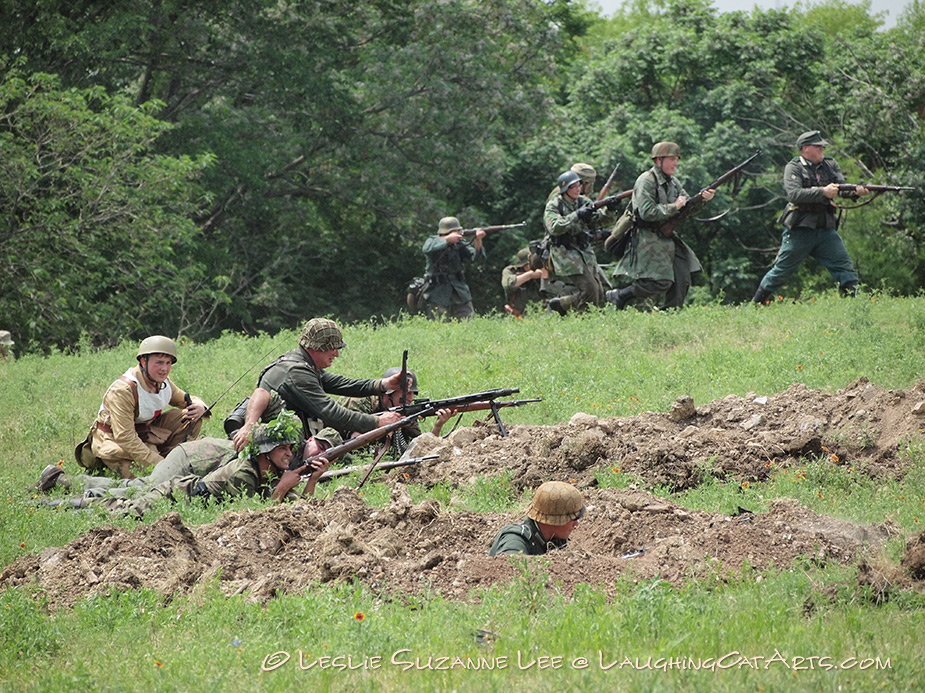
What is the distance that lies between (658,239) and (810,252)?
183 cm

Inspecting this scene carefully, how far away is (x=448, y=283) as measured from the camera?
1766 centimetres

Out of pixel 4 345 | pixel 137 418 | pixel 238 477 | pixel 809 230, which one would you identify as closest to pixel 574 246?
pixel 809 230

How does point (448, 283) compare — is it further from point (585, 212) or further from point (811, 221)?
point (811, 221)

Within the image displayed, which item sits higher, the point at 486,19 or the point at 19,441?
the point at 486,19

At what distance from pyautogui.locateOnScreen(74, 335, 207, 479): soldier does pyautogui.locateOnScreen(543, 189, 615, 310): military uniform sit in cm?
598

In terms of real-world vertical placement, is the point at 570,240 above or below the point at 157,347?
above

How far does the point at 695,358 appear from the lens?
11953 millimetres

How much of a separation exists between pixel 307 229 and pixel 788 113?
12.0m

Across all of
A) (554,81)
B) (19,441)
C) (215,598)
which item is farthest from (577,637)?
(554,81)

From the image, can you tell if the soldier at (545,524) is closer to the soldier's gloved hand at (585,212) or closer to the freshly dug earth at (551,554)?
the freshly dug earth at (551,554)

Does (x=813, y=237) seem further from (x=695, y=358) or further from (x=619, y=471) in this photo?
(x=619, y=471)

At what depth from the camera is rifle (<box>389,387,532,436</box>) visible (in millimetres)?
9477

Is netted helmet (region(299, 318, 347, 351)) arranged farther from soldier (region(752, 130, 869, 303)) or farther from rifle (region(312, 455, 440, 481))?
soldier (region(752, 130, 869, 303))

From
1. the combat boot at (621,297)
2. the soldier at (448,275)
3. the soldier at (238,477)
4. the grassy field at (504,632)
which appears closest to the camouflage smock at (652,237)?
the combat boot at (621,297)
